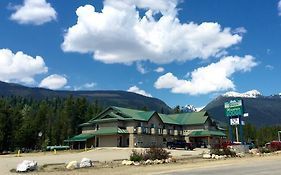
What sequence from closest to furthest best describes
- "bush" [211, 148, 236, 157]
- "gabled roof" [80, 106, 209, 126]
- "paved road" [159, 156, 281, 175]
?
"paved road" [159, 156, 281, 175] → "bush" [211, 148, 236, 157] → "gabled roof" [80, 106, 209, 126]

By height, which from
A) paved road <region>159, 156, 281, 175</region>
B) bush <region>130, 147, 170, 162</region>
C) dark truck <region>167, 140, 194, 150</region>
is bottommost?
paved road <region>159, 156, 281, 175</region>

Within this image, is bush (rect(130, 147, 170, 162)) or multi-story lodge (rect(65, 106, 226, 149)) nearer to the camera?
bush (rect(130, 147, 170, 162))

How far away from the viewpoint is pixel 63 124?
3898 inches

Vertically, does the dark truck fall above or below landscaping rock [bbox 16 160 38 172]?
above

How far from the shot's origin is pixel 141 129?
72938mm

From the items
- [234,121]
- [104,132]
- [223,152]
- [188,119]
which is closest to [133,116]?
[104,132]

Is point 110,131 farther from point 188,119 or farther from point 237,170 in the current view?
point 237,170

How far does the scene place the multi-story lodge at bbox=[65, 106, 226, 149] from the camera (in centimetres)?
7231

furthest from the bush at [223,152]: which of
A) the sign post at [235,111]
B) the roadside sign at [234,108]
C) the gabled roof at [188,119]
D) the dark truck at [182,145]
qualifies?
the gabled roof at [188,119]

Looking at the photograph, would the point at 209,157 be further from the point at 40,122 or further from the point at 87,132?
the point at 40,122

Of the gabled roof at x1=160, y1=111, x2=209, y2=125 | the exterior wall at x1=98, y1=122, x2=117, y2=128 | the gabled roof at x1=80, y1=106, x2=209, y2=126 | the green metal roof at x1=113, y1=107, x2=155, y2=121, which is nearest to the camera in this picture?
the exterior wall at x1=98, y1=122, x2=117, y2=128

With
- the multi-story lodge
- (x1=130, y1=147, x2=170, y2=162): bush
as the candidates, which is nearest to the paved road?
(x1=130, y1=147, x2=170, y2=162): bush

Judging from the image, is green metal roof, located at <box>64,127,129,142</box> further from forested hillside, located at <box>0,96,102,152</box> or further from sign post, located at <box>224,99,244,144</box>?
sign post, located at <box>224,99,244,144</box>

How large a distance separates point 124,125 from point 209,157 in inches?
1524
